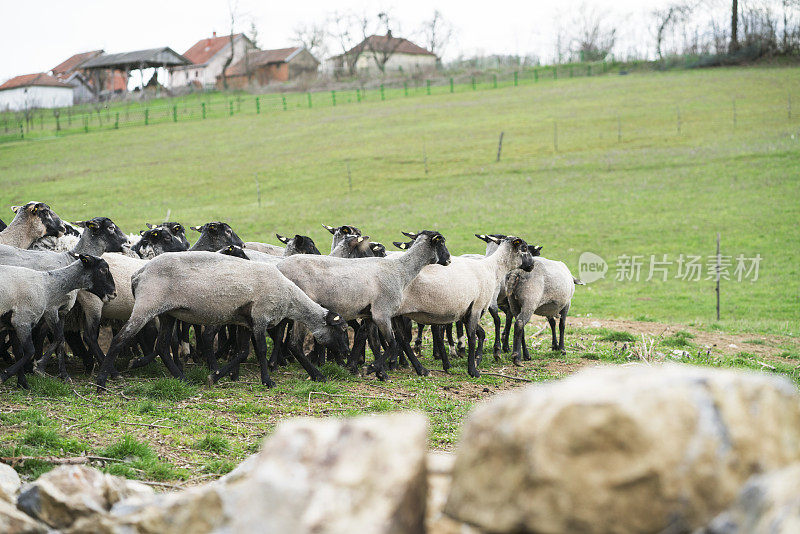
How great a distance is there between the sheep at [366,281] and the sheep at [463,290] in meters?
0.32

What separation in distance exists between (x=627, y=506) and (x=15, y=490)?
4525 mm

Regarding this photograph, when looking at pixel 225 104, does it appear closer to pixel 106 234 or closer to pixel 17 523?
pixel 106 234

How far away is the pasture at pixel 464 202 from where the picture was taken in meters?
9.01

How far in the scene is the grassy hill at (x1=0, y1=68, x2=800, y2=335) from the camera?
91.4 feet

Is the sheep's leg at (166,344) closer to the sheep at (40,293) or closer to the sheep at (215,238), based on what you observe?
the sheep at (40,293)

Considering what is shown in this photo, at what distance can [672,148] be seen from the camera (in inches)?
1706

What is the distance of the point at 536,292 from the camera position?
14.4 meters

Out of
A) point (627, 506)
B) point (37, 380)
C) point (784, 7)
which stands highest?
point (784, 7)

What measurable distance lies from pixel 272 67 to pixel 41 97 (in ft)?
91.5

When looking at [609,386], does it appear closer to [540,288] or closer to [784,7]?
[540,288]

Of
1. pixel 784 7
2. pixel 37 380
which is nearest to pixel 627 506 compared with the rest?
pixel 37 380

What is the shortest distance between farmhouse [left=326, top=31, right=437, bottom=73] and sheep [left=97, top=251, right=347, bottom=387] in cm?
8859

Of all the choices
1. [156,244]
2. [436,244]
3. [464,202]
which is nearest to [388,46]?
[464,202]

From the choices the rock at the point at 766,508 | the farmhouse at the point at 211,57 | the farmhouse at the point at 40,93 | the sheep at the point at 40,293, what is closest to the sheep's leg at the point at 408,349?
the sheep at the point at 40,293
